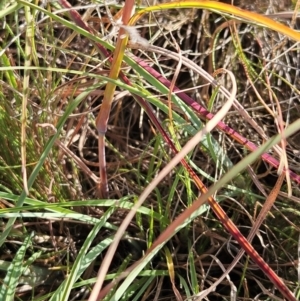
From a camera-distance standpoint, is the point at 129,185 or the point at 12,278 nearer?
the point at 12,278

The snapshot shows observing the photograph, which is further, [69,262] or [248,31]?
[248,31]

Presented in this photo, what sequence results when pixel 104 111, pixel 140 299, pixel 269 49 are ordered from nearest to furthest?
pixel 104 111 → pixel 140 299 → pixel 269 49

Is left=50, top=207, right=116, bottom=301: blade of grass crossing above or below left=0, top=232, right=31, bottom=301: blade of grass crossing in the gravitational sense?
above

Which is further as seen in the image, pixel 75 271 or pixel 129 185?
pixel 129 185

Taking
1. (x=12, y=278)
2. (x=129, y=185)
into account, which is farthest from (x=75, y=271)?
(x=129, y=185)

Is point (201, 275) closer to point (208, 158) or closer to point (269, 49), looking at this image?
point (208, 158)

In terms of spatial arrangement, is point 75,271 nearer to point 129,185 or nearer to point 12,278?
point 12,278

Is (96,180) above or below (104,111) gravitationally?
below

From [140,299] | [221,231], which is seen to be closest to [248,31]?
[221,231]

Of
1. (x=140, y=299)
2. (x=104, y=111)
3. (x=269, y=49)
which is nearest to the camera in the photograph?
(x=104, y=111)

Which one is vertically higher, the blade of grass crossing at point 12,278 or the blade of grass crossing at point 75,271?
the blade of grass crossing at point 75,271

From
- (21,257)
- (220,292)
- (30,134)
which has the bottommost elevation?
(220,292)
